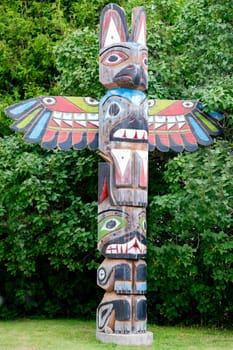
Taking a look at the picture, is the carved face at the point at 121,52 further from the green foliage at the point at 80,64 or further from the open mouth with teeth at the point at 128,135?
the green foliage at the point at 80,64

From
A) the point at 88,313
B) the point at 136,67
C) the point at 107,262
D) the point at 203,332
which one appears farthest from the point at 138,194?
the point at 88,313

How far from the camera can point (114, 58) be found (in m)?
9.23

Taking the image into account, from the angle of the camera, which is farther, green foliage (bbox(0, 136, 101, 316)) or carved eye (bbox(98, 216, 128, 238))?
green foliage (bbox(0, 136, 101, 316))

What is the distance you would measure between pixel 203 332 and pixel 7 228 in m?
3.71

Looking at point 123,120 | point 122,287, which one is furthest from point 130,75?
point 122,287

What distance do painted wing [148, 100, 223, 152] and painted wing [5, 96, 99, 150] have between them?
2.92ft

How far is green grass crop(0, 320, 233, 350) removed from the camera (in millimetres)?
8719

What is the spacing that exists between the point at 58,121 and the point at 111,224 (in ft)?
5.67

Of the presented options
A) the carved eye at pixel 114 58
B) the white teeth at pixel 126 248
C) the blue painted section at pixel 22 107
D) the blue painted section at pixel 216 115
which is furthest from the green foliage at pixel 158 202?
the carved eye at pixel 114 58

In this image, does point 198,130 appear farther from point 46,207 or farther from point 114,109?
point 46,207

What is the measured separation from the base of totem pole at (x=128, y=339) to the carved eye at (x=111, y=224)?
1.31 meters

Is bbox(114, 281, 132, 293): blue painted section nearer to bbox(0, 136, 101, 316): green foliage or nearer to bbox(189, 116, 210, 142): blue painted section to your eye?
bbox(0, 136, 101, 316): green foliage

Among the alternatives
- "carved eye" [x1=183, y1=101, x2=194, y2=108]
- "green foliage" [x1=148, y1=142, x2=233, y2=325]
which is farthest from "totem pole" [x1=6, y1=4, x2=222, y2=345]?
"green foliage" [x1=148, y1=142, x2=233, y2=325]

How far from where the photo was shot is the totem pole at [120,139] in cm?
873
